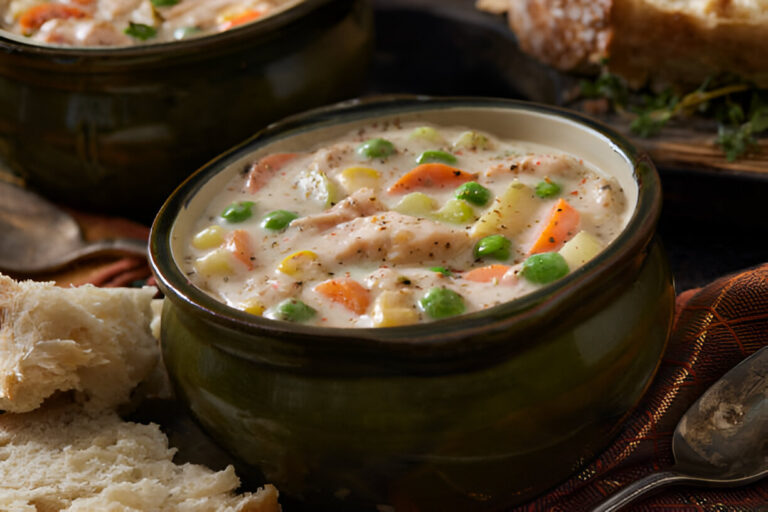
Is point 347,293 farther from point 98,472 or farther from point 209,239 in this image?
point 98,472

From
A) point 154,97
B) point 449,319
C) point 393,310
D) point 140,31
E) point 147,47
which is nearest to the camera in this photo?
point 449,319

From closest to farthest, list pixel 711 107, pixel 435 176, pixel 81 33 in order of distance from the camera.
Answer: pixel 435 176 < pixel 81 33 < pixel 711 107

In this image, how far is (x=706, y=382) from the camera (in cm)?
240

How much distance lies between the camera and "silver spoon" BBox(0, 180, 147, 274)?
3316mm

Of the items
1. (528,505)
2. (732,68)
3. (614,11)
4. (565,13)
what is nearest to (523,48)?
(565,13)

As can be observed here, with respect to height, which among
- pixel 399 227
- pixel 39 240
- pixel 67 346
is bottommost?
pixel 39 240

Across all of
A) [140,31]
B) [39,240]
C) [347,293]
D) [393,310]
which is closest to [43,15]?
[140,31]

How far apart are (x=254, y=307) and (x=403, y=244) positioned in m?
0.42

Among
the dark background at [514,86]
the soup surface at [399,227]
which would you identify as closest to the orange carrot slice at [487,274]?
the soup surface at [399,227]

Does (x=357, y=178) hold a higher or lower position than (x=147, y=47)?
lower

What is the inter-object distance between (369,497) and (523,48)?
2.68 metres

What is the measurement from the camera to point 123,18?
148 inches

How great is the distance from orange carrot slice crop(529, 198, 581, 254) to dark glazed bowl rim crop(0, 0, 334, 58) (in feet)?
4.67

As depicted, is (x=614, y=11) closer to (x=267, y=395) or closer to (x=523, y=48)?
(x=523, y=48)
